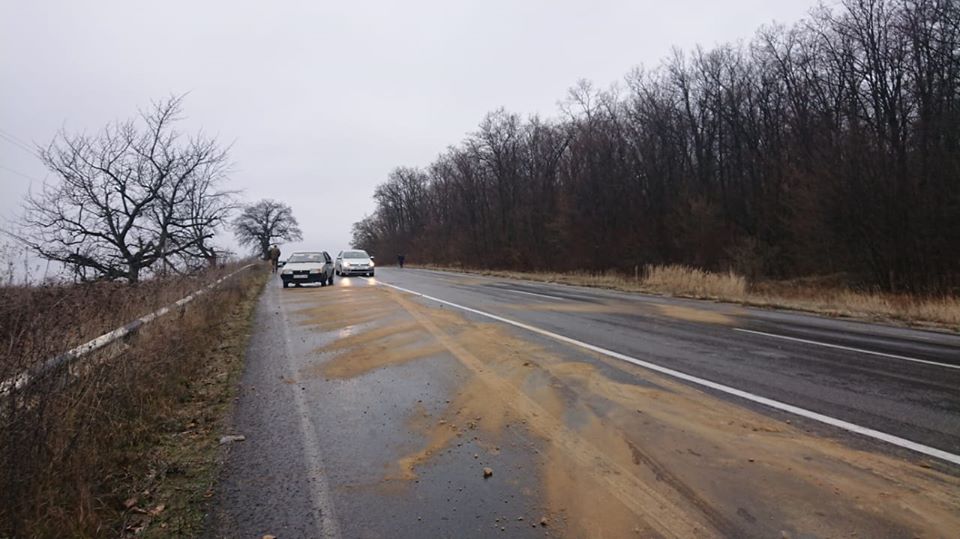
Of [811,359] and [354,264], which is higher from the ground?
[354,264]

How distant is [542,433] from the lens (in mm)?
4863

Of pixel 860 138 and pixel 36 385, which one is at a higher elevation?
pixel 860 138

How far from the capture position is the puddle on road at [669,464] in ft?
10.8

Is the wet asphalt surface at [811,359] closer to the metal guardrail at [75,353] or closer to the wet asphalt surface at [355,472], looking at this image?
the wet asphalt surface at [355,472]

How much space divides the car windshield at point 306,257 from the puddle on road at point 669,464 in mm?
19763

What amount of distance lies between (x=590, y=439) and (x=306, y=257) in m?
23.4

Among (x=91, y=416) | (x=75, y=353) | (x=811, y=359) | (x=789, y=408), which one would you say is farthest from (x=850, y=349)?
(x=75, y=353)

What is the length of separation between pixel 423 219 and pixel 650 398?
3116 inches

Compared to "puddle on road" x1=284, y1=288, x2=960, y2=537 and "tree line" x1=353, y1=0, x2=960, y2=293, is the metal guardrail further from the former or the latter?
"tree line" x1=353, y1=0, x2=960, y2=293

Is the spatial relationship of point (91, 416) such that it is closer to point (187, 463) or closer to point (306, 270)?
point (187, 463)

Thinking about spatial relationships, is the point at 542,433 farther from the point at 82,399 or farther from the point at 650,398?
the point at 82,399

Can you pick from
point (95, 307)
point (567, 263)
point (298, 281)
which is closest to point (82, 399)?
point (95, 307)

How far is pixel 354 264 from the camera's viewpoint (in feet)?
112

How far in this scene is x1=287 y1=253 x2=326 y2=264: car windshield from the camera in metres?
25.9
